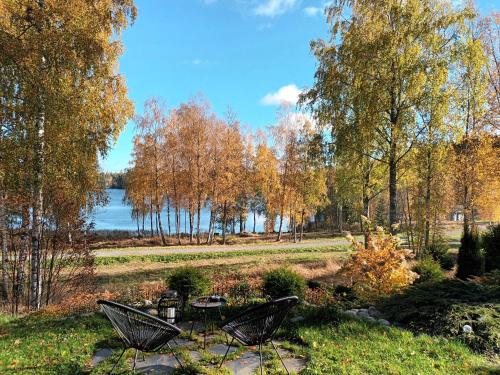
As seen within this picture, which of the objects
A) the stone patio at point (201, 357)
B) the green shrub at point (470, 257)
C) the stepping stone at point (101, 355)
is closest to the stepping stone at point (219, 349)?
the stone patio at point (201, 357)

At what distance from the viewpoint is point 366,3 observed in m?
9.95

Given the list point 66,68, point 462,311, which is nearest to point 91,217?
point 66,68

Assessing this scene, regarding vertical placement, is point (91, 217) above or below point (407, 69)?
below

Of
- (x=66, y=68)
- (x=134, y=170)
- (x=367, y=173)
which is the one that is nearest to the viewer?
(x=66, y=68)

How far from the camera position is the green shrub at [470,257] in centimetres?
976

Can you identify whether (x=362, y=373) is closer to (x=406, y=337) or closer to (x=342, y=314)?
(x=406, y=337)

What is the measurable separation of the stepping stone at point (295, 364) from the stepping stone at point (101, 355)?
6.98 ft

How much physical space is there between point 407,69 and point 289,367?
A: 8191 mm

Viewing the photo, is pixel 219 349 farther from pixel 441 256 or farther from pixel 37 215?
pixel 441 256

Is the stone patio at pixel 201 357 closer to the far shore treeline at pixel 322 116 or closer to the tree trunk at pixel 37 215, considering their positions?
the tree trunk at pixel 37 215

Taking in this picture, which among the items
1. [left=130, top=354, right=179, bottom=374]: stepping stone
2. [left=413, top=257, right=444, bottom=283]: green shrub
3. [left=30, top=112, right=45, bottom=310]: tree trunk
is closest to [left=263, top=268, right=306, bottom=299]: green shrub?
[left=130, top=354, right=179, bottom=374]: stepping stone

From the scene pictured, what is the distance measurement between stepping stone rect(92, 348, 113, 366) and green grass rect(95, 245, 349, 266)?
9.99 meters

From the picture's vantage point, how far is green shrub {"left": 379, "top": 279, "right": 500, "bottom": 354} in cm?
458

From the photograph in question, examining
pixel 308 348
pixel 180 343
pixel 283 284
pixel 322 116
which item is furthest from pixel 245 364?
pixel 322 116
